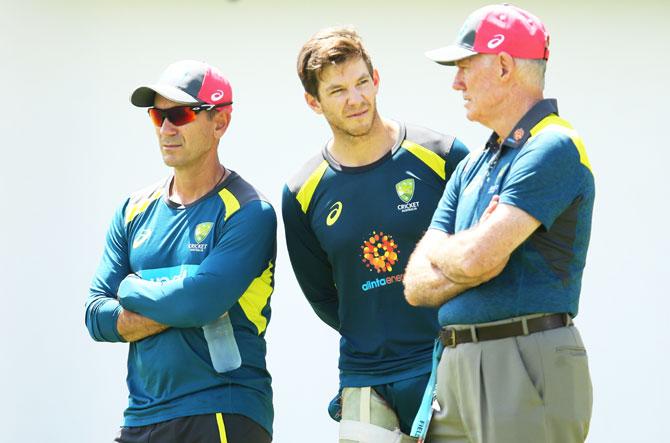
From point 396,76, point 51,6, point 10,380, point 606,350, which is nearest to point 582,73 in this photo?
point 396,76

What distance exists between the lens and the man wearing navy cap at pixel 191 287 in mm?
4531

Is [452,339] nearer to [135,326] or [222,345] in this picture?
[222,345]

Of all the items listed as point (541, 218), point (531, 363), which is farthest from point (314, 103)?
point (531, 363)

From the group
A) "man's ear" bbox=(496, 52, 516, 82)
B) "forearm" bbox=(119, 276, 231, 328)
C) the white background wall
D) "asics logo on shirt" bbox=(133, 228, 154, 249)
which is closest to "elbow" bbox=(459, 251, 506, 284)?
"man's ear" bbox=(496, 52, 516, 82)

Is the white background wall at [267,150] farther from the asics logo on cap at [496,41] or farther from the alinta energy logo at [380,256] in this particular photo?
the asics logo on cap at [496,41]

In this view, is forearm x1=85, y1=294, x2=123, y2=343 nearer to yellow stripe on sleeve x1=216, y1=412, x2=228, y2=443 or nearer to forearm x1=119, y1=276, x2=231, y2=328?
forearm x1=119, y1=276, x2=231, y2=328

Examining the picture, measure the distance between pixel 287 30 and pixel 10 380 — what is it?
2.26m

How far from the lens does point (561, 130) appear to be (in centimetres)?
394

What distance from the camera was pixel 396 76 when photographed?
6.55 meters

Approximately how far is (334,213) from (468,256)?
96 cm

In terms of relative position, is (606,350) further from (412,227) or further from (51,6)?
(51,6)

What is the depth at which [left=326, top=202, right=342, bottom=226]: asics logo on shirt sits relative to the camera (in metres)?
4.70

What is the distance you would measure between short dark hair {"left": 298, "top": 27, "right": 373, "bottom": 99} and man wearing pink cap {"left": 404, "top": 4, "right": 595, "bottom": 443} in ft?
2.24

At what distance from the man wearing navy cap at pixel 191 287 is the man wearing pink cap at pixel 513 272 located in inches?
29.9
